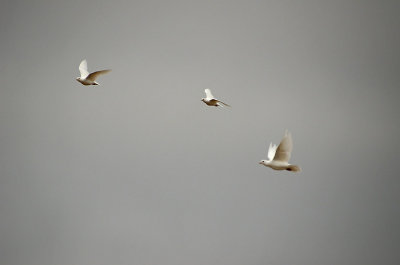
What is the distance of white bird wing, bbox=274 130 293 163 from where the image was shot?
4852 millimetres

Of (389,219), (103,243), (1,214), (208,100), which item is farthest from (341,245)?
(1,214)

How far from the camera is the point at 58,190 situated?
305 inches

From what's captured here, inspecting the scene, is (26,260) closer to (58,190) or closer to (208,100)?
(58,190)

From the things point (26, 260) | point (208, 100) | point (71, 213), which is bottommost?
point (26, 260)

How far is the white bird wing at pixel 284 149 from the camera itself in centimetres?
485

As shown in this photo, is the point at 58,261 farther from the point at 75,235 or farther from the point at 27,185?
the point at 27,185

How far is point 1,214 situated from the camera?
7.74 metres

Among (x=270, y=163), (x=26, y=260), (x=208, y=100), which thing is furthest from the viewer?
(x=26, y=260)

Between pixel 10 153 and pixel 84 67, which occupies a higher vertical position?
pixel 84 67

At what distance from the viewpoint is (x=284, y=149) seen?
4.89m

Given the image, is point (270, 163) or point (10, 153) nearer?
point (270, 163)

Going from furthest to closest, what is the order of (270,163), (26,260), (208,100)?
(26,260) → (208,100) → (270,163)

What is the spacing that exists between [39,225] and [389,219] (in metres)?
4.10

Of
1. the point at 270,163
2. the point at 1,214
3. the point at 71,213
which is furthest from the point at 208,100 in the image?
the point at 1,214
